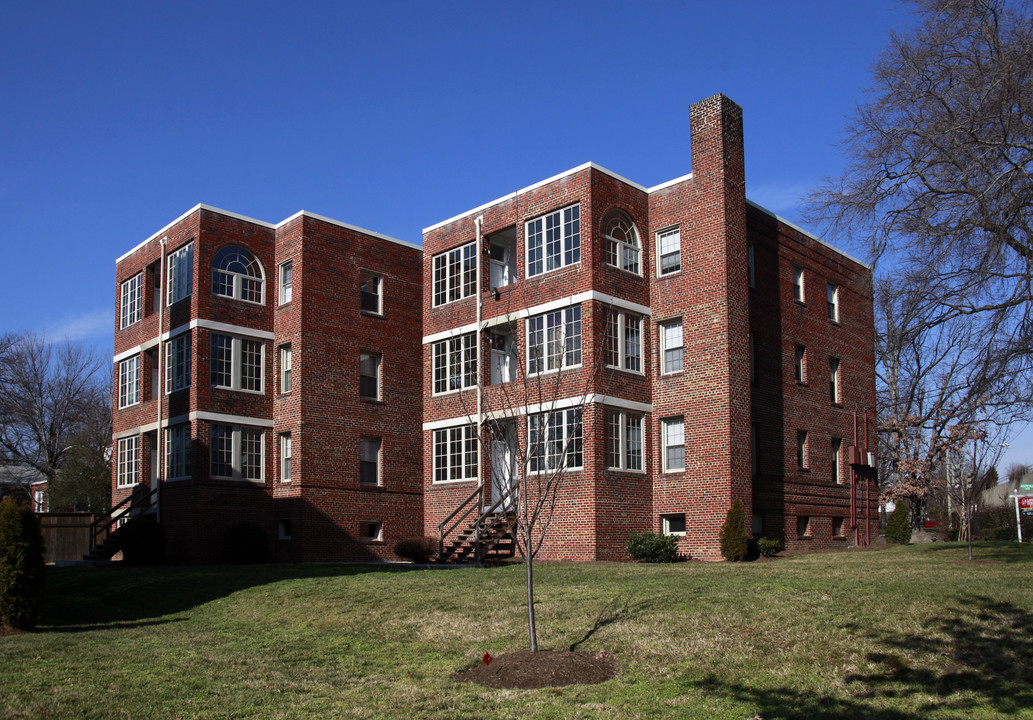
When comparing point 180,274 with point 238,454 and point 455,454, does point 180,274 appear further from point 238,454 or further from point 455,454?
point 455,454

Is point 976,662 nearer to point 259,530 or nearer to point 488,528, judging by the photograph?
point 488,528

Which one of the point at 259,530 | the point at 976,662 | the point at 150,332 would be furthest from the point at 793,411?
the point at 150,332

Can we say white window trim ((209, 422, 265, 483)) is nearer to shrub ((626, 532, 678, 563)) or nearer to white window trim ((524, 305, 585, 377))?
A: white window trim ((524, 305, 585, 377))

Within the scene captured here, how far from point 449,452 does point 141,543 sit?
28.9ft

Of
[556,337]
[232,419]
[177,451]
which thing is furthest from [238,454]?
[556,337]

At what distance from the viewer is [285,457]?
89.9 ft

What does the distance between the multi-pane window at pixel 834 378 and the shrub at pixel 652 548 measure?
373 inches

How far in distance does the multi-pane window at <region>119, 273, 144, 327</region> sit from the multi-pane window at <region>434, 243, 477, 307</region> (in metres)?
10.0

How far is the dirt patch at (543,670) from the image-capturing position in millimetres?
9906

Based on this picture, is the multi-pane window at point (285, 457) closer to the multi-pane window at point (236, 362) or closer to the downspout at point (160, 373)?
the multi-pane window at point (236, 362)

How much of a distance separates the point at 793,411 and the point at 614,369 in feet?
21.5

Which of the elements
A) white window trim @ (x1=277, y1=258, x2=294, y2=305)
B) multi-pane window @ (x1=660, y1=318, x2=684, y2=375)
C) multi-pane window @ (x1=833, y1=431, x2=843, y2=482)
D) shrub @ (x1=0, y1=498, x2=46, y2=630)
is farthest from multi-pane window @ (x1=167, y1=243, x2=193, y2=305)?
multi-pane window @ (x1=833, y1=431, x2=843, y2=482)

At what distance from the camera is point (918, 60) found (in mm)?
15938

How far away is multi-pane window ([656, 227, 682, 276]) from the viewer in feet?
80.4
